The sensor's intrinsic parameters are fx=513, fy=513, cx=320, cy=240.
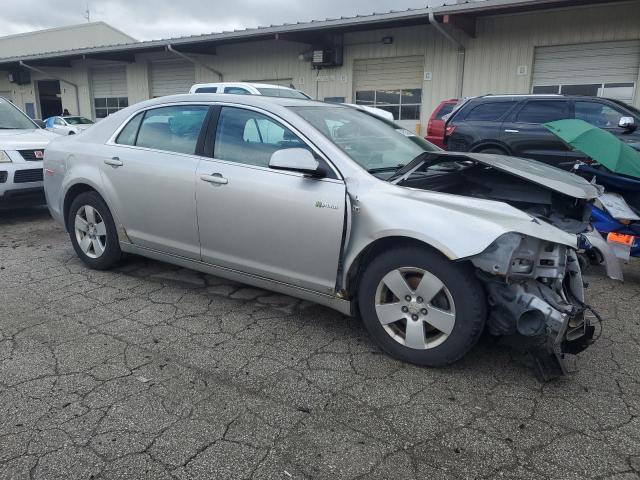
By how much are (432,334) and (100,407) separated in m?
1.87

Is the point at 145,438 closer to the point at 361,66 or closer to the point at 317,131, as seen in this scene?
the point at 317,131

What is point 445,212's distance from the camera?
2.90 meters

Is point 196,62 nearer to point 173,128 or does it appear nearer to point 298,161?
point 173,128

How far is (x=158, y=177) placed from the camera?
4055 millimetres

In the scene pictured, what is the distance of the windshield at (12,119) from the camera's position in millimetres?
7762

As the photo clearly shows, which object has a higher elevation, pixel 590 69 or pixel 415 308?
pixel 590 69

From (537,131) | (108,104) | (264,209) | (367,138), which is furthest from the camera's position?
(108,104)

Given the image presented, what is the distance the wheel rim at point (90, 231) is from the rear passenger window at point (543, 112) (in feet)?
23.0

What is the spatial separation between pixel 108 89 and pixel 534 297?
24.3 m

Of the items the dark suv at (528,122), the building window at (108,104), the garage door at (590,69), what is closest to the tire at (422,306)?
the dark suv at (528,122)

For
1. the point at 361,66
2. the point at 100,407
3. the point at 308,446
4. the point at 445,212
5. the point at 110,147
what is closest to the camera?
the point at 308,446

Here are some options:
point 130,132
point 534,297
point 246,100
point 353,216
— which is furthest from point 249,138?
point 534,297

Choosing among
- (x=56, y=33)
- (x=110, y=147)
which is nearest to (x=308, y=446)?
(x=110, y=147)

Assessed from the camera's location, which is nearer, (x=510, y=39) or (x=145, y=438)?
(x=145, y=438)
